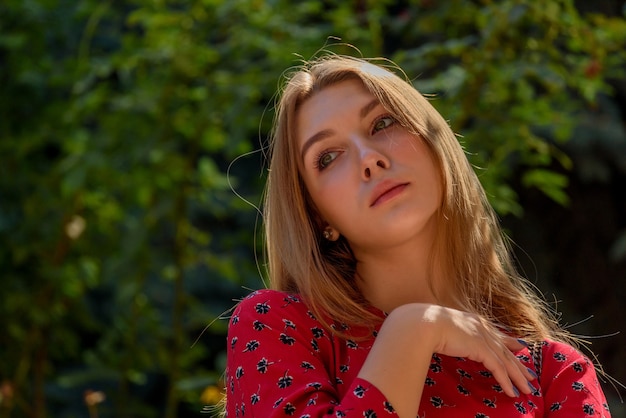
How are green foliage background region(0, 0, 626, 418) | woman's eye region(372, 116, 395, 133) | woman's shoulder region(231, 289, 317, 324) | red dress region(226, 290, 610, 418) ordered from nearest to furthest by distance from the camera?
red dress region(226, 290, 610, 418) < woman's shoulder region(231, 289, 317, 324) < woman's eye region(372, 116, 395, 133) < green foliage background region(0, 0, 626, 418)

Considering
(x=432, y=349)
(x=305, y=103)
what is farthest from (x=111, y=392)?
(x=432, y=349)

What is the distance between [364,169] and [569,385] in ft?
1.48

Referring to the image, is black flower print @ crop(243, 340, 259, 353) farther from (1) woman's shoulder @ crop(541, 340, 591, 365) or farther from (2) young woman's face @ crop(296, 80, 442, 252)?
(1) woman's shoulder @ crop(541, 340, 591, 365)

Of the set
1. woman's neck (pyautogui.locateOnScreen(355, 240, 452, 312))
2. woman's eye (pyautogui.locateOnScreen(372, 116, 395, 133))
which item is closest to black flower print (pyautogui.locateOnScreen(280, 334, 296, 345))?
woman's neck (pyautogui.locateOnScreen(355, 240, 452, 312))

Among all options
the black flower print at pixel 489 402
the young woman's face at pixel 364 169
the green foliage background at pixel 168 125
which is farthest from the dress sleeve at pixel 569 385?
the green foliage background at pixel 168 125

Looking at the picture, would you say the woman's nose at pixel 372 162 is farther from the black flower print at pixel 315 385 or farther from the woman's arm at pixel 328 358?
the black flower print at pixel 315 385

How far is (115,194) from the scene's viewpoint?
3350mm

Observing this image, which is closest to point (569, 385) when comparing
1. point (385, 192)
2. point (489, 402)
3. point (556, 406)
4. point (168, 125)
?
point (556, 406)

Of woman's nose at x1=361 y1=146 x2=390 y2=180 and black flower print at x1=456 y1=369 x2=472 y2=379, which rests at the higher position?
woman's nose at x1=361 y1=146 x2=390 y2=180

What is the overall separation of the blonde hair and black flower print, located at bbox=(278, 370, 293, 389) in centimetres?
20

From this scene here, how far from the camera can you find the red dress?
4.56ft

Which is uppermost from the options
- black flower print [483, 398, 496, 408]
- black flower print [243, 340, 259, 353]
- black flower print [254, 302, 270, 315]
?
black flower print [254, 302, 270, 315]

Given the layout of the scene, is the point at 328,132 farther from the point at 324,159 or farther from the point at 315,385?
the point at 315,385

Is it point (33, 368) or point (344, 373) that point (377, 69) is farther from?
point (33, 368)
